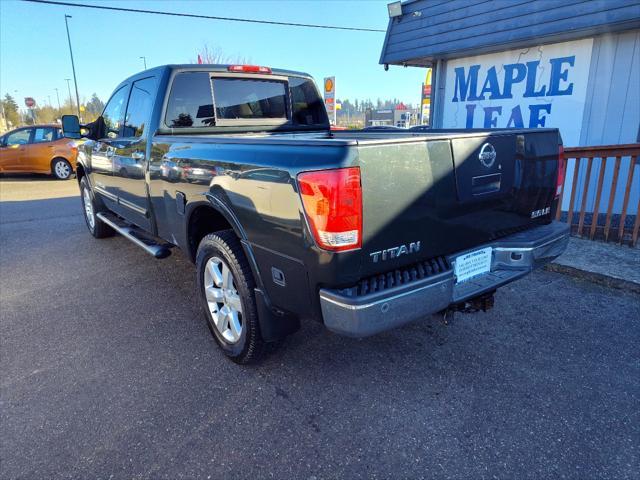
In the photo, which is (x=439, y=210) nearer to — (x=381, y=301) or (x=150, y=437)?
(x=381, y=301)

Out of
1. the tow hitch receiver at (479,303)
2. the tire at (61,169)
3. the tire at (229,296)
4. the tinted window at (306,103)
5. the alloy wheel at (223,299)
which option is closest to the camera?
the tire at (229,296)

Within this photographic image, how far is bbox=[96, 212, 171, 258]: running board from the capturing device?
12.0 ft

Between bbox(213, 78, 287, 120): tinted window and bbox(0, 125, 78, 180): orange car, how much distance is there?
36.9 ft

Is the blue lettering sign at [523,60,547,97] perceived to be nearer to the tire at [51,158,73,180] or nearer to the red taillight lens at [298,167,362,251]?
the red taillight lens at [298,167,362,251]

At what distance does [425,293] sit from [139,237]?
3.13 meters

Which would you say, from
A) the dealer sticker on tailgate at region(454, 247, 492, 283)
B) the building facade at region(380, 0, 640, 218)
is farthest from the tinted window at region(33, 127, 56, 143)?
the dealer sticker on tailgate at region(454, 247, 492, 283)

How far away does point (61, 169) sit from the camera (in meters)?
13.6

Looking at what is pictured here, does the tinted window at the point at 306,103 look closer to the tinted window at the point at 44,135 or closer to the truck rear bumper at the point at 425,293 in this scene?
the truck rear bumper at the point at 425,293

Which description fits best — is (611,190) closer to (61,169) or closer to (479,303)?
(479,303)

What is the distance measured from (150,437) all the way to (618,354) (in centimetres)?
303

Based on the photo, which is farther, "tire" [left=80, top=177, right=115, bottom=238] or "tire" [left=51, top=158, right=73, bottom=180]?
"tire" [left=51, top=158, right=73, bottom=180]

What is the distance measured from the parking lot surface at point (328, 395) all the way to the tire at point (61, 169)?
36.5 ft

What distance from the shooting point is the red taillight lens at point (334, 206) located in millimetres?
1916

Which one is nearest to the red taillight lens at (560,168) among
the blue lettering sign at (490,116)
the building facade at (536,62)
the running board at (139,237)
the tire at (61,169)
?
the running board at (139,237)
